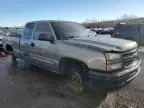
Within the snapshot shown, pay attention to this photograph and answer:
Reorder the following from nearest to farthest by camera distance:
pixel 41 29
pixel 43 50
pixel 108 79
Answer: pixel 108 79 → pixel 43 50 → pixel 41 29

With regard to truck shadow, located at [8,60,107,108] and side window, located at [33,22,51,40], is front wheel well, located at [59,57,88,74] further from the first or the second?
side window, located at [33,22,51,40]

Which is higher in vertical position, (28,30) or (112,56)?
(28,30)

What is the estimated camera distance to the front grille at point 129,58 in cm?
403

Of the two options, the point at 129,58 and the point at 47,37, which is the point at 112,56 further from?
the point at 47,37

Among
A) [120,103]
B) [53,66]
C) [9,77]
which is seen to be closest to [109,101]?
[120,103]

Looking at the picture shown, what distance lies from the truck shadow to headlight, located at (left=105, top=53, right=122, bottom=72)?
0.93 m

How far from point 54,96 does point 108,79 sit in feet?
5.22

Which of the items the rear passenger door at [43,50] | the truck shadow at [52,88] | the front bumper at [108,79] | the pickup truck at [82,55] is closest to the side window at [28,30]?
the pickup truck at [82,55]

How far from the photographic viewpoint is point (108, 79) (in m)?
3.79

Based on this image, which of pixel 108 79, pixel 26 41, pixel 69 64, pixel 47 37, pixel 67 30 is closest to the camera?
pixel 108 79

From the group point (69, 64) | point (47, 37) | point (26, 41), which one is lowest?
point (69, 64)

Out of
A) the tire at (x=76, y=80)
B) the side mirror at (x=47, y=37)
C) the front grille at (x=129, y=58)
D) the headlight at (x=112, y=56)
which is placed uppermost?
the side mirror at (x=47, y=37)

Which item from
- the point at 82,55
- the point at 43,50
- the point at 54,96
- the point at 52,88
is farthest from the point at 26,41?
the point at 82,55

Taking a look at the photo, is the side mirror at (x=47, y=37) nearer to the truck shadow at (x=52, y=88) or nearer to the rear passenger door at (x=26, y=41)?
the rear passenger door at (x=26, y=41)
